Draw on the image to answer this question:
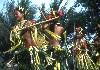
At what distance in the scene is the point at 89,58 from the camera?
12289 millimetres

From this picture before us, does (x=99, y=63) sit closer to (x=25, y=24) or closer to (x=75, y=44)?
(x=75, y=44)

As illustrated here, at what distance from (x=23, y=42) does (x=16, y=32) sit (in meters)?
0.49

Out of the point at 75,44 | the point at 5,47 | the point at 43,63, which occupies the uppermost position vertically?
the point at 5,47

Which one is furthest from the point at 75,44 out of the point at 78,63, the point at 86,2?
the point at 86,2

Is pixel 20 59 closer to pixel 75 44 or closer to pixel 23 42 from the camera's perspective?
pixel 23 42

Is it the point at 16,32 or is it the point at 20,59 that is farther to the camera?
the point at 20,59

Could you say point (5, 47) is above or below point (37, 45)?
above

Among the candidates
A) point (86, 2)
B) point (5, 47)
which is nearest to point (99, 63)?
point (86, 2)

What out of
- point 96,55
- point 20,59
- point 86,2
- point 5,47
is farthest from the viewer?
point 5,47

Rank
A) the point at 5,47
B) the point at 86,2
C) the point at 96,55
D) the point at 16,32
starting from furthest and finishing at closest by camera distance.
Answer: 1. the point at 5,47
2. the point at 86,2
3. the point at 96,55
4. the point at 16,32

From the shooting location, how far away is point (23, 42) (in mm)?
11344

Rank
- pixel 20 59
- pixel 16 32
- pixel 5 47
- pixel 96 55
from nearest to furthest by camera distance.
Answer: pixel 16 32 < pixel 20 59 < pixel 96 55 < pixel 5 47

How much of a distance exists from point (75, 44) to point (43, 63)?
4.71ft

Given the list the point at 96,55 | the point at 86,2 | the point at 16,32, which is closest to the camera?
the point at 16,32
